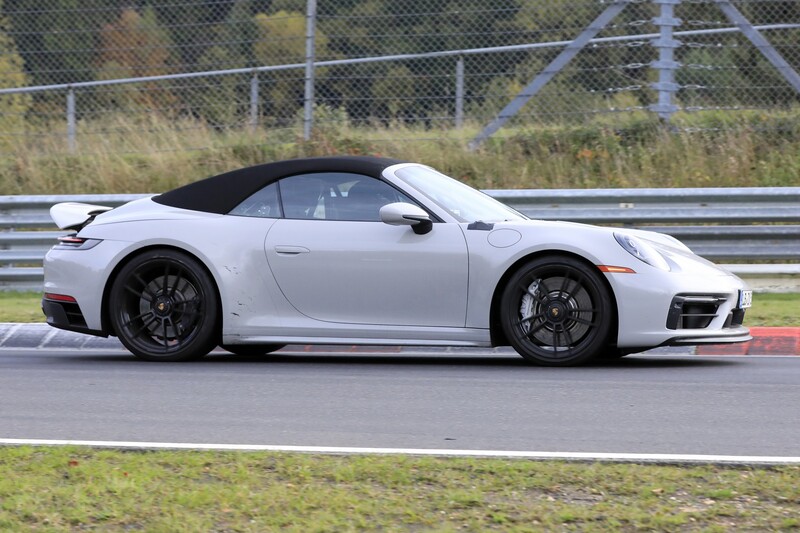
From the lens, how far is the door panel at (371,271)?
7.77m

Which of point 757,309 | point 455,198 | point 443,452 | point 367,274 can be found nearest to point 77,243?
point 367,274

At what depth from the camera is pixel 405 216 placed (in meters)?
7.72

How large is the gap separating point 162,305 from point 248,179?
0.94 metres

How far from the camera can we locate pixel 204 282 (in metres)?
8.09

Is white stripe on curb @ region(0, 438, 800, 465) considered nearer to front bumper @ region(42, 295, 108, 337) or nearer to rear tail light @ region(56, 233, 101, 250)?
front bumper @ region(42, 295, 108, 337)

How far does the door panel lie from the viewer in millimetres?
7770

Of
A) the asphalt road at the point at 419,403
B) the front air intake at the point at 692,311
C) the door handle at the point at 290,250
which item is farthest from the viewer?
the door handle at the point at 290,250

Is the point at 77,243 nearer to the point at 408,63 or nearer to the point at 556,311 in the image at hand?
the point at 556,311

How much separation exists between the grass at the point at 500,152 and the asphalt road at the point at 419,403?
221 inches

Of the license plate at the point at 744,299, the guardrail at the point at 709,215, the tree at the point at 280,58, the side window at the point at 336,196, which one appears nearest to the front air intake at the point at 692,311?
the license plate at the point at 744,299

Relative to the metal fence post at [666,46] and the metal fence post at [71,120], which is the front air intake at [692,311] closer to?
the metal fence post at [666,46]

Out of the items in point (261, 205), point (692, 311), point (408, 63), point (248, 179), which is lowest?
point (692, 311)

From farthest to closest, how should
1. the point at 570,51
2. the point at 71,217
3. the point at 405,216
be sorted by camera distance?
the point at 570,51 < the point at 71,217 < the point at 405,216

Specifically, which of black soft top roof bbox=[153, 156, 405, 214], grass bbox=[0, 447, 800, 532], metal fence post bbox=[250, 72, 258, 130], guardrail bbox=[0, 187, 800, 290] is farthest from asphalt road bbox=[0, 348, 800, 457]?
metal fence post bbox=[250, 72, 258, 130]
